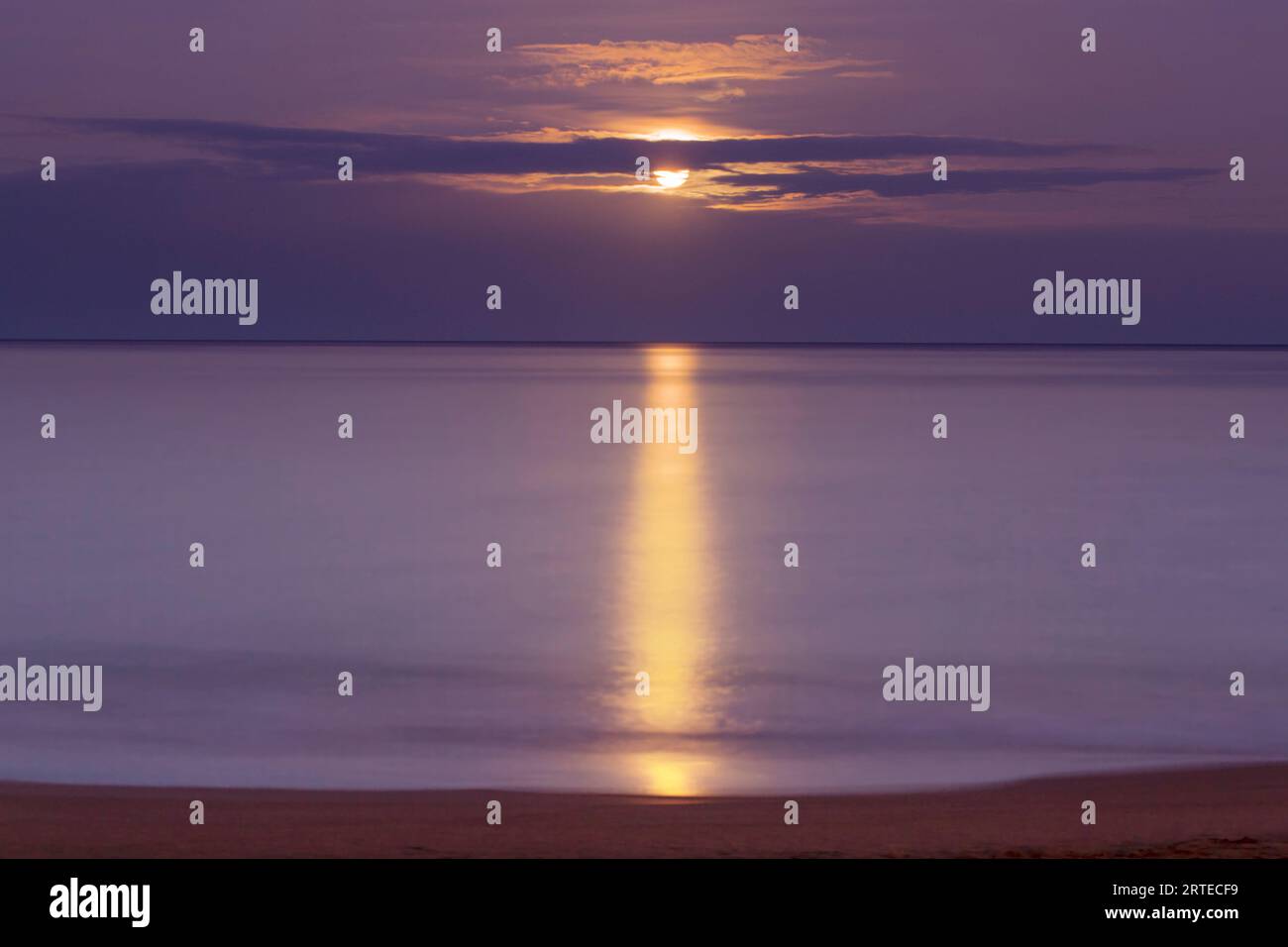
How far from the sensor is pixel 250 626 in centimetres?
982

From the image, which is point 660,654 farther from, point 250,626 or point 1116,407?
point 1116,407

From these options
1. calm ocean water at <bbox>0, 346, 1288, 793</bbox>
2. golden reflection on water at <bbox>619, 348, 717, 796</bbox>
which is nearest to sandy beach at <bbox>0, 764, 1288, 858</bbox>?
calm ocean water at <bbox>0, 346, 1288, 793</bbox>

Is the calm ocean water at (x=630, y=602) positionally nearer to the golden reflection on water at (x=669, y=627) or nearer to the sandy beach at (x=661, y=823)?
the golden reflection on water at (x=669, y=627)

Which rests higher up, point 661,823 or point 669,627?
point 669,627

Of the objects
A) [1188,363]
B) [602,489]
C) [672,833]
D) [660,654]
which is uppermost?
[1188,363]

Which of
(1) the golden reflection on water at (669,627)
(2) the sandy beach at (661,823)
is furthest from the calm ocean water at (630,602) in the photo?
(2) the sandy beach at (661,823)

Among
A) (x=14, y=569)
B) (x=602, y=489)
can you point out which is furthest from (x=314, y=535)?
(x=602, y=489)

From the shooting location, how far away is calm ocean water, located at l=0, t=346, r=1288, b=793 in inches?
283

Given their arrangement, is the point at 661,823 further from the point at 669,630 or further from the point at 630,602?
the point at 630,602

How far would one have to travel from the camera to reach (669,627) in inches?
399

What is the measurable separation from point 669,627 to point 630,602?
2.96ft

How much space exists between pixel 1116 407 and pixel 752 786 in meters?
27.2

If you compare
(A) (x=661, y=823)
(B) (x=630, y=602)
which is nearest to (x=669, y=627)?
(B) (x=630, y=602)

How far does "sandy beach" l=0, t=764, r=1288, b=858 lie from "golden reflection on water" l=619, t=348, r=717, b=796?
0.54m
